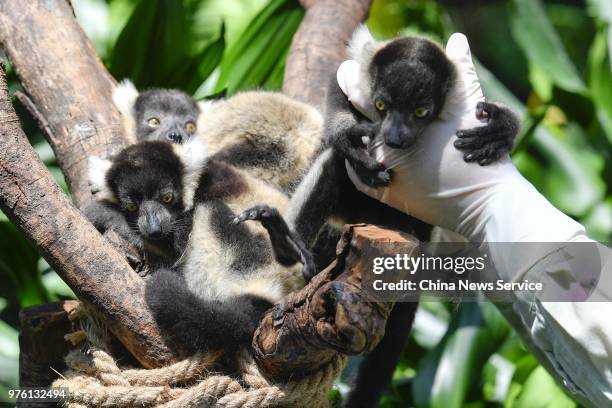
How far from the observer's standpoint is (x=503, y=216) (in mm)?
2344

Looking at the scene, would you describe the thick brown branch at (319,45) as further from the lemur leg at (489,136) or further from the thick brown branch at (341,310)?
the thick brown branch at (341,310)

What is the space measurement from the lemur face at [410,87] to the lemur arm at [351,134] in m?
0.08

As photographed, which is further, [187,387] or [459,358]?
[459,358]

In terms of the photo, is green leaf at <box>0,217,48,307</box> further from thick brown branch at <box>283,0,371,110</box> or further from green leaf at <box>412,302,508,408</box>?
green leaf at <box>412,302,508,408</box>

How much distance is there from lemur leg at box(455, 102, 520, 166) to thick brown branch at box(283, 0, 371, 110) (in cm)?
146

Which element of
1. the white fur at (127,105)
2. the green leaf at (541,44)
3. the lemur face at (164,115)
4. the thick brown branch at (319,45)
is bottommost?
the green leaf at (541,44)

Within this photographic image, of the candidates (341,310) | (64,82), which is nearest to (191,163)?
(64,82)

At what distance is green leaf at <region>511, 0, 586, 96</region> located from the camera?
522 centimetres

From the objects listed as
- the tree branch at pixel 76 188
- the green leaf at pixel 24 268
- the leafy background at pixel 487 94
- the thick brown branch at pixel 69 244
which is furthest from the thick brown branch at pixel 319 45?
the thick brown branch at pixel 69 244

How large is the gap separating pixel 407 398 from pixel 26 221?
2.55 metres

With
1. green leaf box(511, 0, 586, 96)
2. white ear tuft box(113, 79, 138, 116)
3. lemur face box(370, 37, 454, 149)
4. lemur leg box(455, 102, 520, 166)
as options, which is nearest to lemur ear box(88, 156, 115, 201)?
white ear tuft box(113, 79, 138, 116)

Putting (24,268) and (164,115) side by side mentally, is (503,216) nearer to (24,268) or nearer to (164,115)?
(164,115)

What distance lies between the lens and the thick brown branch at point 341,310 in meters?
1.93

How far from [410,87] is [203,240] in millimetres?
881
